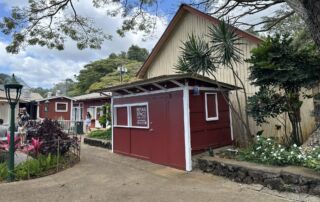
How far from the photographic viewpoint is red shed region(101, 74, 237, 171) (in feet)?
28.3

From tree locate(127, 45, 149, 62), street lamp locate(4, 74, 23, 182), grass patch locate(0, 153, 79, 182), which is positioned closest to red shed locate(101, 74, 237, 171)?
grass patch locate(0, 153, 79, 182)

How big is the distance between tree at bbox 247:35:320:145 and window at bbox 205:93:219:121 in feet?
4.04

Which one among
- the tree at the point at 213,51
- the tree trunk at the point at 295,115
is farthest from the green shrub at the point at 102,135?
the tree trunk at the point at 295,115

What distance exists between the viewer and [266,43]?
8.73 meters

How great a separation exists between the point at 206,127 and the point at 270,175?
3.16 m

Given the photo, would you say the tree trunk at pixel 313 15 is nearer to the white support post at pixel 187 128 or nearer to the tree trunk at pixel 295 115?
the tree trunk at pixel 295 115

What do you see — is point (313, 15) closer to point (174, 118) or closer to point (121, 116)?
point (174, 118)

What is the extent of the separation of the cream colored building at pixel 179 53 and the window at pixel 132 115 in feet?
9.63

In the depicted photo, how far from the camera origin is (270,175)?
21.6 ft

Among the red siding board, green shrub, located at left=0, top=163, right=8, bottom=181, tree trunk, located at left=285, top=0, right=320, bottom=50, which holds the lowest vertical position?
green shrub, located at left=0, top=163, right=8, bottom=181

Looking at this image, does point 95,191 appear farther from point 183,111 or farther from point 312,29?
point 312,29

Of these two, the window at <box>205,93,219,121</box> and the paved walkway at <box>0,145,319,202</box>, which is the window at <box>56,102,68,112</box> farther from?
the window at <box>205,93,219,121</box>

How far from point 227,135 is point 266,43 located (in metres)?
3.57

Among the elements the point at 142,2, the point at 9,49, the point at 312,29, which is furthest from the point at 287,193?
the point at 9,49
